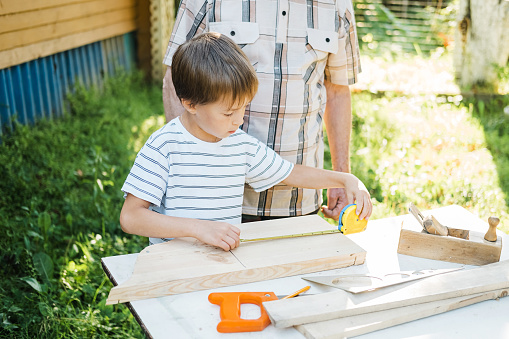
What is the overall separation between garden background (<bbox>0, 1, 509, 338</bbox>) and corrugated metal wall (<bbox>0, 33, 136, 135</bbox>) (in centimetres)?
11

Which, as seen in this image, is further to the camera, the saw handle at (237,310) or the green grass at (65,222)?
the green grass at (65,222)

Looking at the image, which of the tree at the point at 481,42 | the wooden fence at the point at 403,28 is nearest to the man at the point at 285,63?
the tree at the point at 481,42

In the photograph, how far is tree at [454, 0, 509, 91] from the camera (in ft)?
20.4

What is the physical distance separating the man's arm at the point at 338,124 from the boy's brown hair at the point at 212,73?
2.53ft

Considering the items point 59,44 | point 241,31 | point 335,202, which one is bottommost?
point 335,202

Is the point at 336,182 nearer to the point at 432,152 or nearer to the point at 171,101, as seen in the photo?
the point at 171,101

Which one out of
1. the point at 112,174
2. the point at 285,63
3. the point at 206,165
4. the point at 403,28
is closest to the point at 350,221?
the point at 206,165

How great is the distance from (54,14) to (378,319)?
4.75 m

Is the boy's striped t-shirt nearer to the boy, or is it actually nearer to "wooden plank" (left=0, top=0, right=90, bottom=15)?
the boy

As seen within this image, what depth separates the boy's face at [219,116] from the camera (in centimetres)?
178

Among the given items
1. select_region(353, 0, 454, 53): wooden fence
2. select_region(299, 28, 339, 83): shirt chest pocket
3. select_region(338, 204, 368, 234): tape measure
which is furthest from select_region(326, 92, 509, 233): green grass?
select_region(353, 0, 454, 53): wooden fence

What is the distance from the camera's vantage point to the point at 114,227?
3746mm

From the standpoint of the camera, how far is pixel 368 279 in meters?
1.63

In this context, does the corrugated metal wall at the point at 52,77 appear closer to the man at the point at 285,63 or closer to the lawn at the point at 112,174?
the lawn at the point at 112,174
